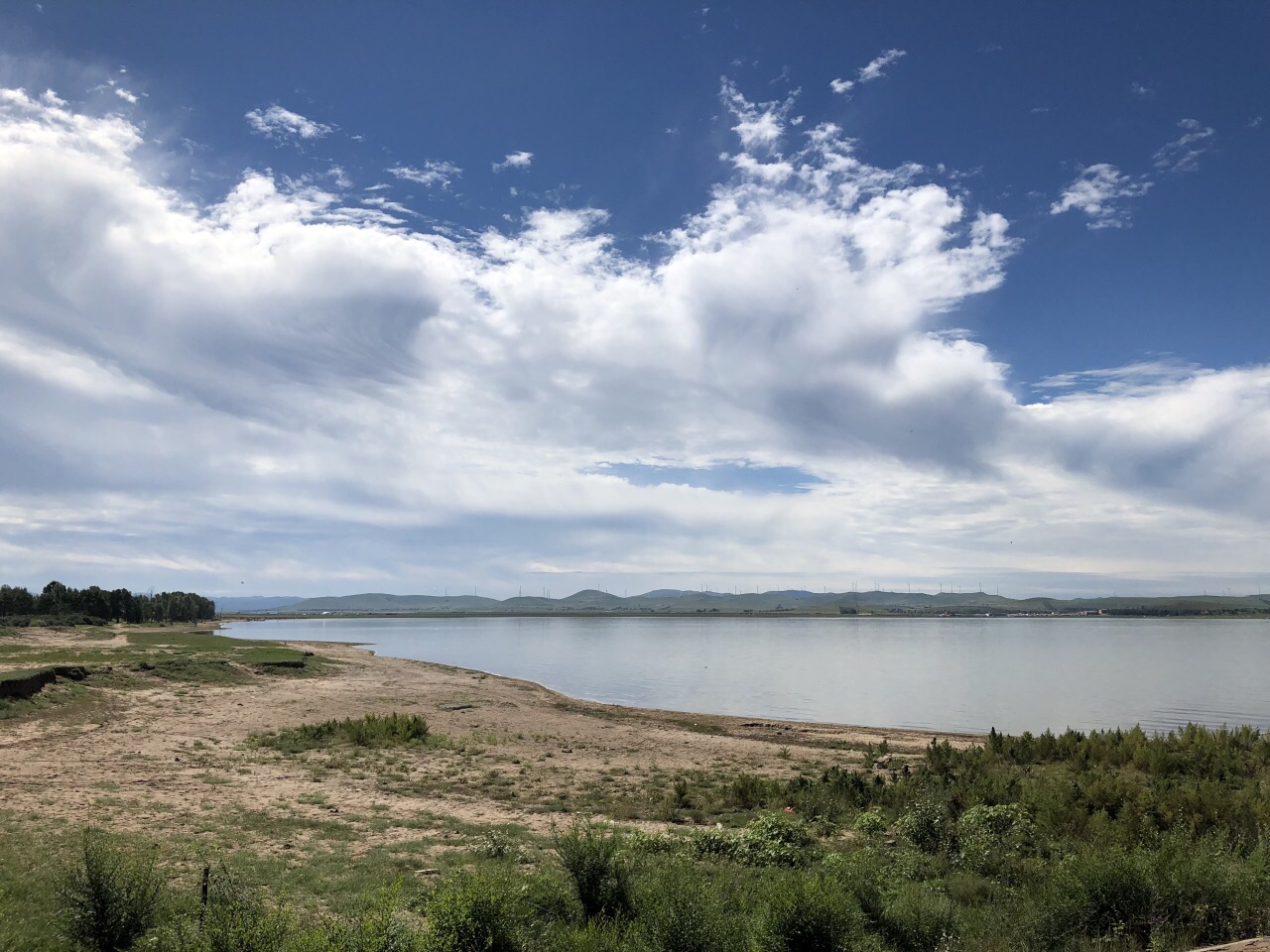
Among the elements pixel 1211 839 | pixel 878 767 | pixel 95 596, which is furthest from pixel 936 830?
pixel 95 596

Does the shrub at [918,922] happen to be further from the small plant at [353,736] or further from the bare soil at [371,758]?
the small plant at [353,736]

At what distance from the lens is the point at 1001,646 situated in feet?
334

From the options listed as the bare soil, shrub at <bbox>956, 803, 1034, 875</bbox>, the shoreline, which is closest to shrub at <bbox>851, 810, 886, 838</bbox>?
shrub at <bbox>956, 803, 1034, 875</bbox>

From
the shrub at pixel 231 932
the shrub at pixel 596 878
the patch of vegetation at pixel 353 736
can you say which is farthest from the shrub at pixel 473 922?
the patch of vegetation at pixel 353 736

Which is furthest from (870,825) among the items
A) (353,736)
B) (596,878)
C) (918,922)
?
(353,736)

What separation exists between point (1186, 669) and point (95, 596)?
127 m

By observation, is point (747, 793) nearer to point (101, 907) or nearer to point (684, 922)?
point (684, 922)

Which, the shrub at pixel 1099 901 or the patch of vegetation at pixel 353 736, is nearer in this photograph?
the shrub at pixel 1099 901

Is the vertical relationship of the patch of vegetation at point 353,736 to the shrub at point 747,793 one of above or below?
below

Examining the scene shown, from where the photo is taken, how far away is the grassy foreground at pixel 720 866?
291 inches

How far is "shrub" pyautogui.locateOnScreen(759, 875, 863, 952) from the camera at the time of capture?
7418mm

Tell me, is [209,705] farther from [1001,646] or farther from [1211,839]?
[1001,646]

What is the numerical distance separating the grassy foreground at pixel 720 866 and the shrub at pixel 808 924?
21 mm

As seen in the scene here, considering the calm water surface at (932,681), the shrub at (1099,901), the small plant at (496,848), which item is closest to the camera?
the shrub at (1099,901)
